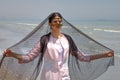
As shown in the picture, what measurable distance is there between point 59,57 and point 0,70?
1.23 metres

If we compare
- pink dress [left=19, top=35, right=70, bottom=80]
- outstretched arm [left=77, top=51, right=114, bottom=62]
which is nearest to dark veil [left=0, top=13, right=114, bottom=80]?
outstretched arm [left=77, top=51, right=114, bottom=62]

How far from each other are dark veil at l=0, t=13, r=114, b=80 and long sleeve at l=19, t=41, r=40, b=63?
0.14 meters

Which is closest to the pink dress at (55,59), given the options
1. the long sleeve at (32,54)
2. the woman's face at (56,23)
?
the long sleeve at (32,54)

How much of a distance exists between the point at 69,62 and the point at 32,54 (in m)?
0.62

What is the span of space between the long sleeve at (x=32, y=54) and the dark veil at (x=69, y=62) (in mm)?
140

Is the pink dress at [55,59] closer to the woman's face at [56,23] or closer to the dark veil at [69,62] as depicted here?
the woman's face at [56,23]

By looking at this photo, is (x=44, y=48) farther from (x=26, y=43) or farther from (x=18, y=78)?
(x=18, y=78)

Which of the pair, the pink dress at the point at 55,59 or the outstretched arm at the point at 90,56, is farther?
the outstretched arm at the point at 90,56

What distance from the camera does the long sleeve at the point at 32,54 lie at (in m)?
4.75

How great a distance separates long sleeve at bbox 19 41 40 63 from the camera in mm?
4754

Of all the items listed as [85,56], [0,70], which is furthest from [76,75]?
[0,70]

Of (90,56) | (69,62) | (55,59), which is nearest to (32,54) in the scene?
(55,59)

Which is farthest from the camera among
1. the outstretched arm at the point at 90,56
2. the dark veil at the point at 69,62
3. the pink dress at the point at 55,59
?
the dark veil at the point at 69,62

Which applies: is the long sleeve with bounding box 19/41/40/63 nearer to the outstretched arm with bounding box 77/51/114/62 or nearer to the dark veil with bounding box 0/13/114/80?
the dark veil with bounding box 0/13/114/80
